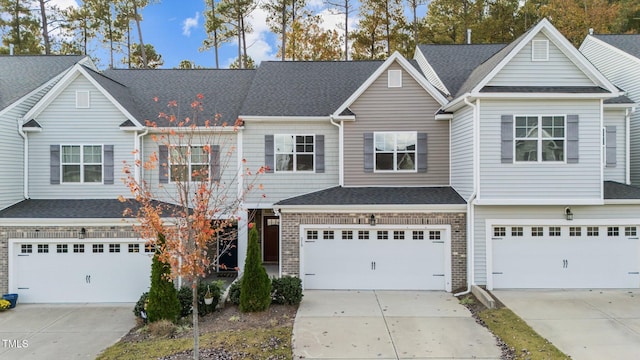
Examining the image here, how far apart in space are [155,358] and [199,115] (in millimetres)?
9332

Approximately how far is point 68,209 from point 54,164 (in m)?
1.93

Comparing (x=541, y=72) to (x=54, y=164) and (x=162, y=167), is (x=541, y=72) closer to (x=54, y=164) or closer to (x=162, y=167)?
(x=162, y=167)

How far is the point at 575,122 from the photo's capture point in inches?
476

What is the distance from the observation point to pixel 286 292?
11.4 metres

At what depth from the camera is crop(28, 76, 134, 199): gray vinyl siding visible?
14047 millimetres

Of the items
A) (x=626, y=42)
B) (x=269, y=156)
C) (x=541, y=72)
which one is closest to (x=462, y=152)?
(x=541, y=72)

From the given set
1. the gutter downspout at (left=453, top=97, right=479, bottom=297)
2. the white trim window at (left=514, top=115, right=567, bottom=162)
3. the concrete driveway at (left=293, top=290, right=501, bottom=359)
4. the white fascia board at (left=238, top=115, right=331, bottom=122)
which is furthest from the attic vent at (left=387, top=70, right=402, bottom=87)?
the concrete driveway at (left=293, top=290, right=501, bottom=359)

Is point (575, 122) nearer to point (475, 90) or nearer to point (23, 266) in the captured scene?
point (475, 90)

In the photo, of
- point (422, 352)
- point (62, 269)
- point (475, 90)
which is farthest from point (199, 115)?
point (422, 352)

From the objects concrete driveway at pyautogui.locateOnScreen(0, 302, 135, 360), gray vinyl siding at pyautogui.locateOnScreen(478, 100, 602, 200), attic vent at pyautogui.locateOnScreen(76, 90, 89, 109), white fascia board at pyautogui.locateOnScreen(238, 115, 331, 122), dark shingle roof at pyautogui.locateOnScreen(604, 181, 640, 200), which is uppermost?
attic vent at pyautogui.locateOnScreen(76, 90, 89, 109)

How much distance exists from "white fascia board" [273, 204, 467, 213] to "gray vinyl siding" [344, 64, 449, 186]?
148 cm

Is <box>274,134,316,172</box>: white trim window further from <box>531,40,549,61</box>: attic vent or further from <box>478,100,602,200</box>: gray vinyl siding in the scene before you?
<box>531,40,549,61</box>: attic vent

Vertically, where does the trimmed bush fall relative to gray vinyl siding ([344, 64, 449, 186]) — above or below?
below

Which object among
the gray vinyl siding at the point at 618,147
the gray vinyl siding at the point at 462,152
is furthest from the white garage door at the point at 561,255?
the gray vinyl siding at the point at 618,147
